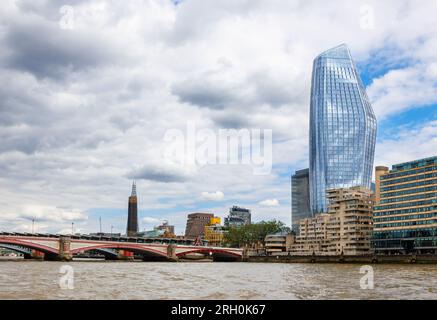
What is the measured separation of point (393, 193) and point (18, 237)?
3795 inches

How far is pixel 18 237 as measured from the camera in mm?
118375

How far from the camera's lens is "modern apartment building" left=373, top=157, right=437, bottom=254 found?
440 ft

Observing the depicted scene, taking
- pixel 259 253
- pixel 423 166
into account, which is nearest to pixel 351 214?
pixel 423 166

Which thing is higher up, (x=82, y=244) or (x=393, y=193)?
(x=393, y=193)

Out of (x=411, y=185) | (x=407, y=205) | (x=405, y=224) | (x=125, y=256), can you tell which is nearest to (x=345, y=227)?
(x=405, y=224)

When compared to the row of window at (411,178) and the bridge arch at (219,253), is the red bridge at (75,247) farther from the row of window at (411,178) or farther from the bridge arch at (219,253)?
the row of window at (411,178)

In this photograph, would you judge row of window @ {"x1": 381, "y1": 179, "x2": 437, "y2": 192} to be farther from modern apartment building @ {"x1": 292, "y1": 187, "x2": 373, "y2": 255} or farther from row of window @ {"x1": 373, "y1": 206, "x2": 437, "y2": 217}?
modern apartment building @ {"x1": 292, "y1": 187, "x2": 373, "y2": 255}

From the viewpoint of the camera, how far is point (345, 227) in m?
164

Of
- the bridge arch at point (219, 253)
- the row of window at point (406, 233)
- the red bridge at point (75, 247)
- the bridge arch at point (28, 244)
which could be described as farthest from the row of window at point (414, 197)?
the bridge arch at point (28, 244)

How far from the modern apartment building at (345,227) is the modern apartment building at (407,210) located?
378 inches

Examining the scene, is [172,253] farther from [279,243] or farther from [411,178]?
[411,178]

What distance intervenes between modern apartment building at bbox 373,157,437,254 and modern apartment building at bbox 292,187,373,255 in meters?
9.60
